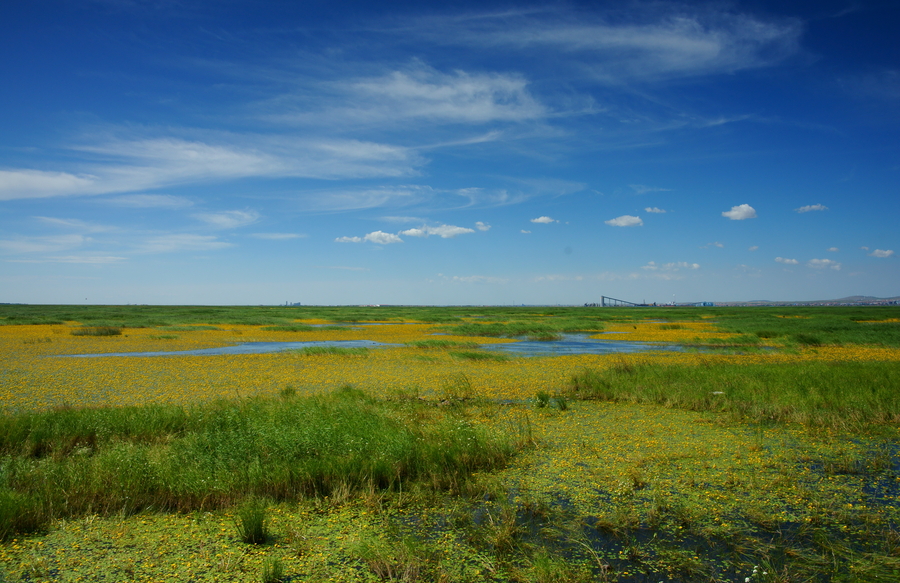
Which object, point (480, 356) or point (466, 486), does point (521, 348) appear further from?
point (466, 486)

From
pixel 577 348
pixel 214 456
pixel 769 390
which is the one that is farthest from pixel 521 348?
pixel 214 456

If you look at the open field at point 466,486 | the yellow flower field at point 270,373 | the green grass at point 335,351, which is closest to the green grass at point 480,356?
the yellow flower field at point 270,373

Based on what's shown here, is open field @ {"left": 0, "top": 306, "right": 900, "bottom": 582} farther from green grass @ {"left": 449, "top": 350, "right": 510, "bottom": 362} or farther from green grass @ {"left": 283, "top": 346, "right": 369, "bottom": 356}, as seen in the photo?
green grass @ {"left": 283, "top": 346, "right": 369, "bottom": 356}

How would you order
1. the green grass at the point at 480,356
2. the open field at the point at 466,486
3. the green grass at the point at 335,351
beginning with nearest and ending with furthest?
the open field at the point at 466,486
the green grass at the point at 480,356
the green grass at the point at 335,351

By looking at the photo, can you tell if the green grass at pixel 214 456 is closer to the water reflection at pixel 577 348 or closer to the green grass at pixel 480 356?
the green grass at pixel 480 356

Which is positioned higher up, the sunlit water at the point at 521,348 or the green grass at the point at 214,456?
the green grass at the point at 214,456

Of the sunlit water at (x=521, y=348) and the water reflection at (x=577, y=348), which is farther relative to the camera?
the water reflection at (x=577, y=348)

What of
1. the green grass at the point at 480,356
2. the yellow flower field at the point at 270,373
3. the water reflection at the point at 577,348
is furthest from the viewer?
the water reflection at the point at 577,348

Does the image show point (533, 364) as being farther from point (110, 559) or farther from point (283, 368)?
point (110, 559)

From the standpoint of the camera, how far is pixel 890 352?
23438 millimetres

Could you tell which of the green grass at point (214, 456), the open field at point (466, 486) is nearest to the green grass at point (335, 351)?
the open field at point (466, 486)

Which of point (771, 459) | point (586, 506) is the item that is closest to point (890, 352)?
point (771, 459)

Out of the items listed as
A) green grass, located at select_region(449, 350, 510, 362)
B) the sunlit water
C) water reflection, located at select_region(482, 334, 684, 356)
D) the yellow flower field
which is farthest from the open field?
water reflection, located at select_region(482, 334, 684, 356)

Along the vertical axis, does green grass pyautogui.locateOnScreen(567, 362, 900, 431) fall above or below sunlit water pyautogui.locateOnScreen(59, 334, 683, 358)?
above
